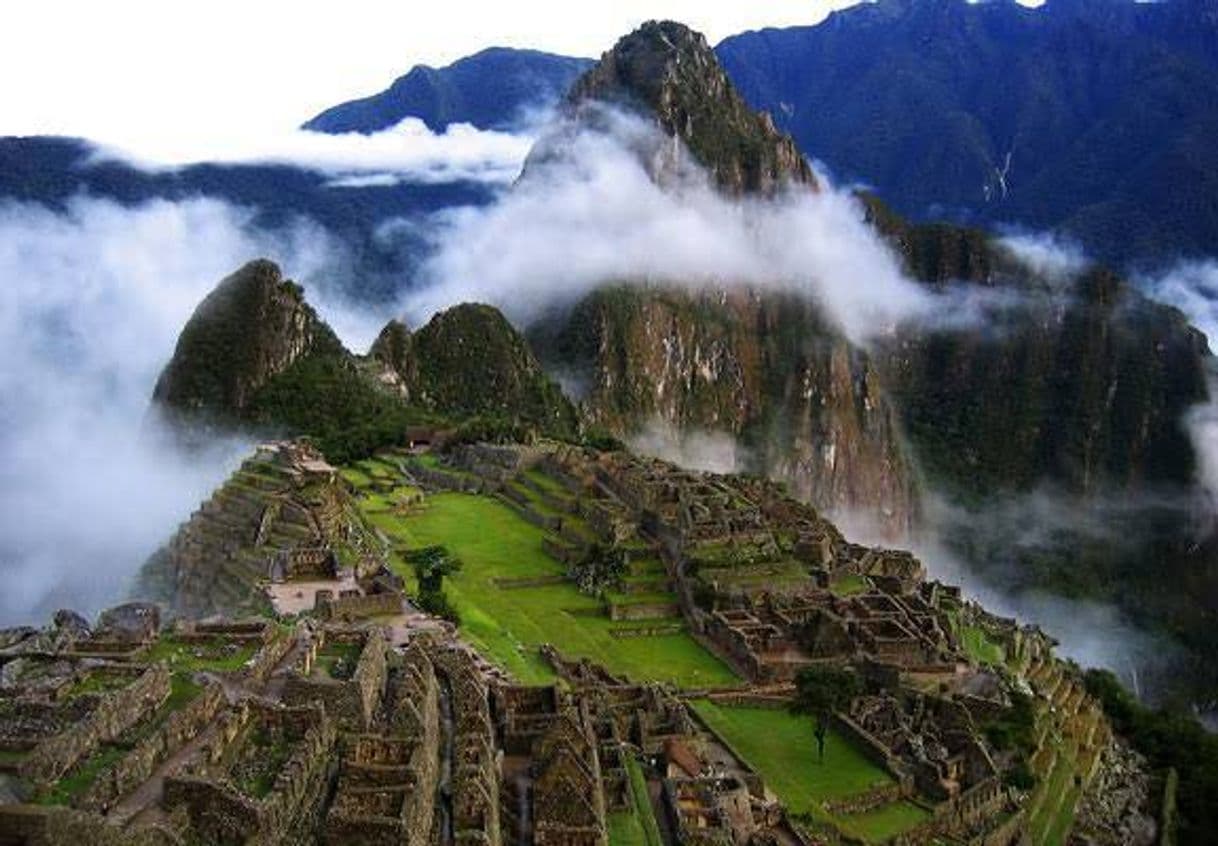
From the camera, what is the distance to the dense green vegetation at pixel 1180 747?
44156 mm

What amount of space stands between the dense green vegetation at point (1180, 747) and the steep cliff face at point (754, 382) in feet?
305

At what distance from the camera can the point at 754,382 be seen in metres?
178

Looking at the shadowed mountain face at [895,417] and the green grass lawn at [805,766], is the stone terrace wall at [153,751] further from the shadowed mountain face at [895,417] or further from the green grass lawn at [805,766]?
the shadowed mountain face at [895,417]

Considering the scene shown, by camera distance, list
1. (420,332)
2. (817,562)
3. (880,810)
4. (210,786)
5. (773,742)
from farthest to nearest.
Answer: (420,332)
(817,562)
(773,742)
(880,810)
(210,786)

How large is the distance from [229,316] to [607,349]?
61.4 metres

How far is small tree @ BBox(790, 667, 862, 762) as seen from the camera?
118ft

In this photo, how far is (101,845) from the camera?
12.7m

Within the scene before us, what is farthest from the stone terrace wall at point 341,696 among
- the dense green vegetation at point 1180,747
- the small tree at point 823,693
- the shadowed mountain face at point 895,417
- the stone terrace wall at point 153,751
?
the shadowed mountain face at point 895,417

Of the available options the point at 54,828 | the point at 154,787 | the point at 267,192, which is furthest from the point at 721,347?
the point at 54,828

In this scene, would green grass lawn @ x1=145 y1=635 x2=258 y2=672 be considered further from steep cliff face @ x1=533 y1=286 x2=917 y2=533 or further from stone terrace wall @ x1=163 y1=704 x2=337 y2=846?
steep cliff face @ x1=533 y1=286 x2=917 y2=533

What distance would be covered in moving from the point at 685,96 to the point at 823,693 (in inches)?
6169

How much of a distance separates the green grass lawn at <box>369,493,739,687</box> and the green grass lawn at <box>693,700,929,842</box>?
345 centimetres

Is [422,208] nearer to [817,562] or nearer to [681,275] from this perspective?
[681,275]

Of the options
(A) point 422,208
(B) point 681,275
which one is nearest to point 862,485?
(B) point 681,275
